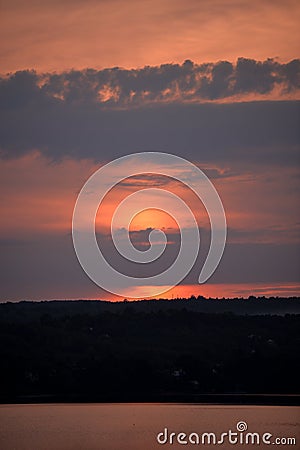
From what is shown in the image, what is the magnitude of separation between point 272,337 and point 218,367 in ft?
9.12

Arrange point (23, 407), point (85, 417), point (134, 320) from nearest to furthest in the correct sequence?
point (85, 417), point (23, 407), point (134, 320)

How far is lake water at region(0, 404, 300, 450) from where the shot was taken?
34.8 metres

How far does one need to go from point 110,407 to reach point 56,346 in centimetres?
359

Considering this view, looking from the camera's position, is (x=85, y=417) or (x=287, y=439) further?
(x=85, y=417)

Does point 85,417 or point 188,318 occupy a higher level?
point 188,318

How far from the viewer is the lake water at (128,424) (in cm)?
3475

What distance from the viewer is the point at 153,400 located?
45.8 metres

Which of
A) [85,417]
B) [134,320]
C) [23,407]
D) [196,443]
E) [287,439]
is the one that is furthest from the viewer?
[134,320]

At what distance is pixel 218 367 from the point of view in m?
45.0

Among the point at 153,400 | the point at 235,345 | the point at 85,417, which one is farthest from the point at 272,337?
the point at 85,417

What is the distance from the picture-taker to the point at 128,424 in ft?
132

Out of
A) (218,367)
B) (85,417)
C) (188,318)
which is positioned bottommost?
(85,417)

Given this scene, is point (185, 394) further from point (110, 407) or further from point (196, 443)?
point (196, 443)

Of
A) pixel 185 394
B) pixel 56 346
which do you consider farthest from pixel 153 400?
pixel 56 346
